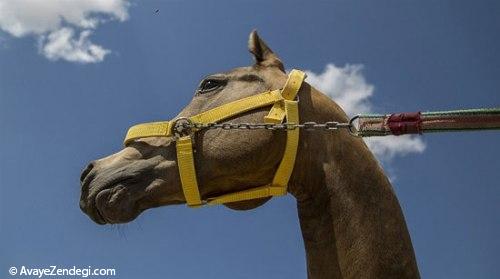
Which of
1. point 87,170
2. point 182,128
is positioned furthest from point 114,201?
point 182,128

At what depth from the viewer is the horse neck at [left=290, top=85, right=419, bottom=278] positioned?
179 inches

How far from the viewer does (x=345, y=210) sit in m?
4.66

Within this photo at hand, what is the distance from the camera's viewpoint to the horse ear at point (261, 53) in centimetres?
532

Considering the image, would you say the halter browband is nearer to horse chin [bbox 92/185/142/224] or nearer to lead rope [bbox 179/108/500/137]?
lead rope [bbox 179/108/500/137]

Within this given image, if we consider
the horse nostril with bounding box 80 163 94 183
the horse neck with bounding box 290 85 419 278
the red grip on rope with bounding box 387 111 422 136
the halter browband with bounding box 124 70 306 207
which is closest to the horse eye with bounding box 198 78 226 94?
the halter browband with bounding box 124 70 306 207

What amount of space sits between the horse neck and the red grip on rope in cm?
46

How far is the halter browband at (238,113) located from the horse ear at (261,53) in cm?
35

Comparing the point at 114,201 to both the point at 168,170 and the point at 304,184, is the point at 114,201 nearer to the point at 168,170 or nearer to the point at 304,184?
the point at 168,170

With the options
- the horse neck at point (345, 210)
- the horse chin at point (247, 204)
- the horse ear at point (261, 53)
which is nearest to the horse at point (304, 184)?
the horse neck at point (345, 210)

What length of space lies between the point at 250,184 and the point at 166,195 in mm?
670

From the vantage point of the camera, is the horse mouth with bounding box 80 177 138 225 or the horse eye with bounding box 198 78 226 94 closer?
the horse mouth with bounding box 80 177 138 225

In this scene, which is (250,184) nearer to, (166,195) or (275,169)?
(275,169)

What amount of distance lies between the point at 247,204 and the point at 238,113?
2.53 feet

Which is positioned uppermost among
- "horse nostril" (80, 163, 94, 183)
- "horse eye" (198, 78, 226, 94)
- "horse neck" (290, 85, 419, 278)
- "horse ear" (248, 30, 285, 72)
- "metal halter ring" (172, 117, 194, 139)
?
"horse ear" (248, 30, 285, 72)
